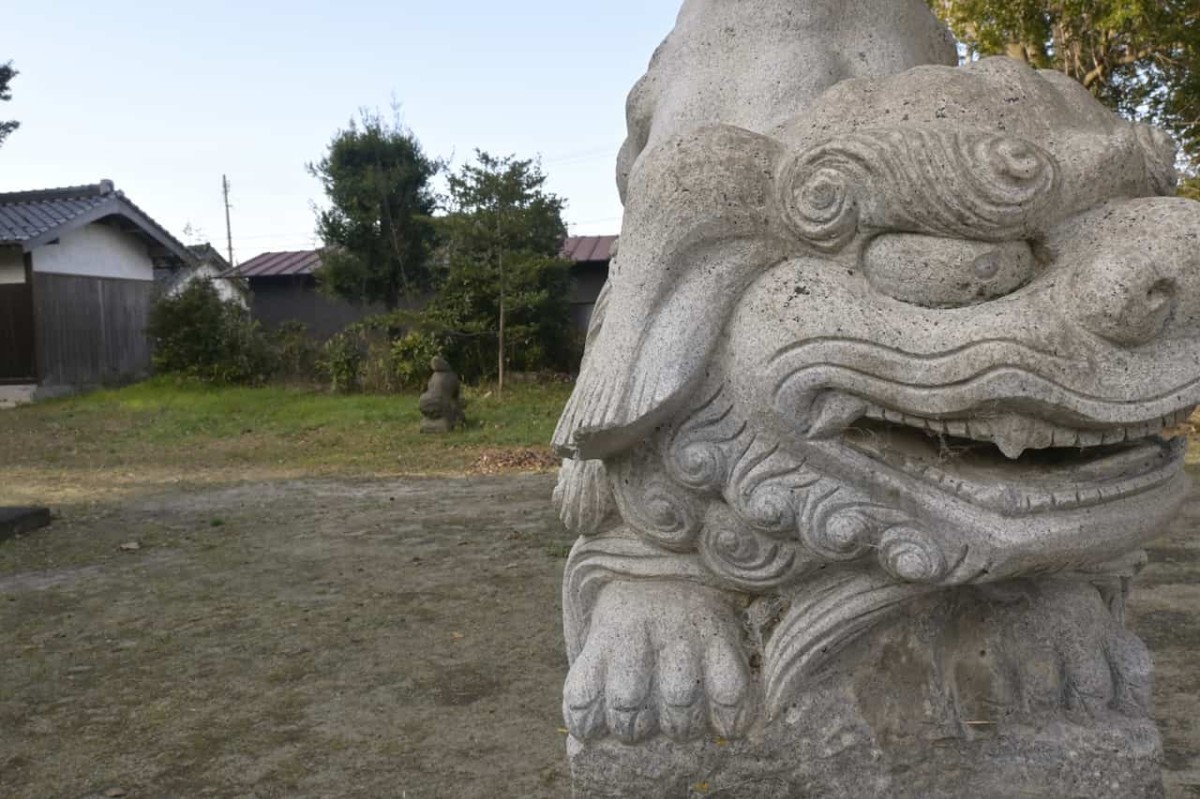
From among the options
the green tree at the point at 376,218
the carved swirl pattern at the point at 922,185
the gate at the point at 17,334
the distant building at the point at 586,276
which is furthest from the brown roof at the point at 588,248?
the carved swirl pattern at the point at 922,185

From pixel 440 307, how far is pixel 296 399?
2.22 metres

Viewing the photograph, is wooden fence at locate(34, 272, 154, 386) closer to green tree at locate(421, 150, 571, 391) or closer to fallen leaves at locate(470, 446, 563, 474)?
green tree at locate(421, 150, 571, 391)

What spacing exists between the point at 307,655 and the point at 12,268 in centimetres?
1256

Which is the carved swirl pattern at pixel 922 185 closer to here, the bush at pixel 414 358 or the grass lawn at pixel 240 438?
the grass lawn at pixel 240 438

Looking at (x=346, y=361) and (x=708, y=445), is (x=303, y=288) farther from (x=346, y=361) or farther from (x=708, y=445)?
(x=708, y=445)

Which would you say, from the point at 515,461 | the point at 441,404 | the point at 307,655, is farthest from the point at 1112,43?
the point at 307,655

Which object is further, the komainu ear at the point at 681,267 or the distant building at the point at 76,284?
the distant building at the point at 76,284

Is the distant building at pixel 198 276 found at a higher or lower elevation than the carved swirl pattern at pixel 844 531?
higher

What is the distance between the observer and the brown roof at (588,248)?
17.2 m

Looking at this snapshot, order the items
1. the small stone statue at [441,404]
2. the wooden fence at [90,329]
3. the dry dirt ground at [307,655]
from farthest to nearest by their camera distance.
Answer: the wooden fence at [90,329]
the small stone statue at [441,404]
the dry dirt ground at [307,655]

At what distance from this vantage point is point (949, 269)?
1.51 metres

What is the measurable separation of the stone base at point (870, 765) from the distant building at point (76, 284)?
14206 millimetres

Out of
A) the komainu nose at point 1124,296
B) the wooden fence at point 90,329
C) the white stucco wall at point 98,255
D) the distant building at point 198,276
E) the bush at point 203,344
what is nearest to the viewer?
the komainu nose at point 1124,296

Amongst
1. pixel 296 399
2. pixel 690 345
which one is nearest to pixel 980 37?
pixel 690 345
